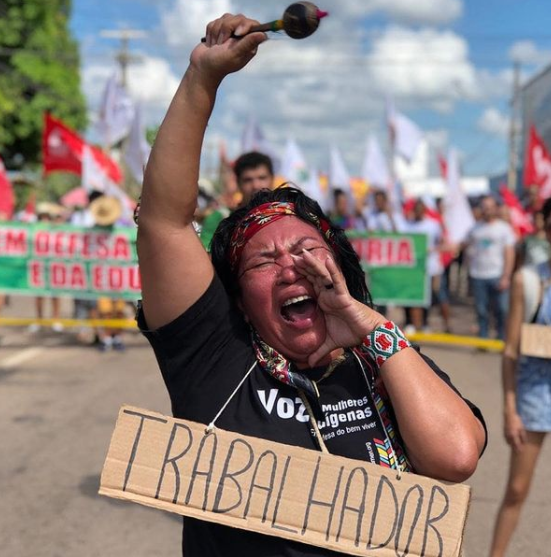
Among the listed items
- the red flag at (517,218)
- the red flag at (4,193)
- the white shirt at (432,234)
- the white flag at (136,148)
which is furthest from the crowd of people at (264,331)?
the red flag at (517,218)

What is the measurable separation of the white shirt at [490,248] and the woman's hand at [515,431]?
7.75 m

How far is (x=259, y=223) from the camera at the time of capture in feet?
6.63

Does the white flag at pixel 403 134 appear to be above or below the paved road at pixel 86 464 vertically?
above

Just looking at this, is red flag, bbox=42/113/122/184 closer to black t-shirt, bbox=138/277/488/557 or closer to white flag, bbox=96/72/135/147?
white flag, bbox=96/72/135/147

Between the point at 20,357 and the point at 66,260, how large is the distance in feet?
5.03

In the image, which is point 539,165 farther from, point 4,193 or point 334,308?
point 334,308

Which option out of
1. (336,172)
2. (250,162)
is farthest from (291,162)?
(250,162)

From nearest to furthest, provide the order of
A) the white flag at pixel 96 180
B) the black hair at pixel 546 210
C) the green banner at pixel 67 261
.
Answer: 1. the black hair at pixel 546 210
2. the green banner at pixel 67 261
3. the white flag at pixel 96 180

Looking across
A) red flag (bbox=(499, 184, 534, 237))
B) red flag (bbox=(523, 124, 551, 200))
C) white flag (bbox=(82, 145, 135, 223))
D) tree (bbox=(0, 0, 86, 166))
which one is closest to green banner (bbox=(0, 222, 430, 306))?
white flag (bbox=(82, 145, 135, 223))

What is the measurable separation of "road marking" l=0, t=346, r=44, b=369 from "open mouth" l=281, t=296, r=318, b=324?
7.83m

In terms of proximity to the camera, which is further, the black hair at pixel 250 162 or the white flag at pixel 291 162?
the white flag at pixel 291 162

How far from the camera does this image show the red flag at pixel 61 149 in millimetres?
12461

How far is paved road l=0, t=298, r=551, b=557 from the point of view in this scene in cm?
439

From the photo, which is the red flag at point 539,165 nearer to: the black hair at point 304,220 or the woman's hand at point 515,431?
the woman's hand at point 515,431
